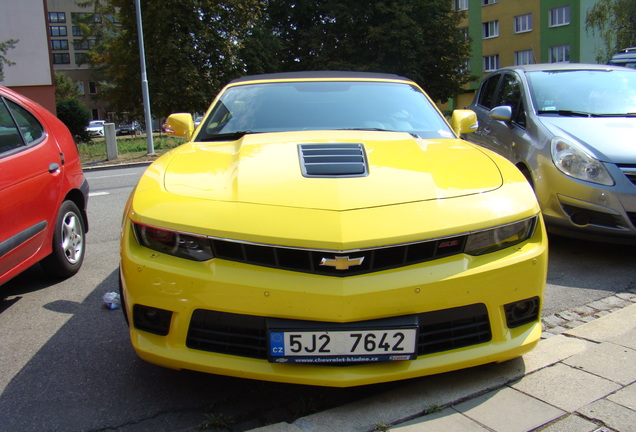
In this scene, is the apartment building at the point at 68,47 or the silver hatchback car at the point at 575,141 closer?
the silver hatchback car at the point at 575,141

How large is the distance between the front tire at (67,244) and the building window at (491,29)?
47711 millimetres

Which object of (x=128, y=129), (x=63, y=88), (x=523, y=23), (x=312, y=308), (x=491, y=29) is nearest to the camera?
(x=312, y=308)

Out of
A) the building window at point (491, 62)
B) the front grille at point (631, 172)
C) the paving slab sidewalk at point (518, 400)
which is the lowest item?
the paving slab sidewalk at point (518, 400)

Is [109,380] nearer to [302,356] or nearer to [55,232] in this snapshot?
[302,356]

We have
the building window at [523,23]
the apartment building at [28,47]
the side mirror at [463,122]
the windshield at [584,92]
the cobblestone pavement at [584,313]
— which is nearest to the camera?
the cobblestone pavement at [584,313]

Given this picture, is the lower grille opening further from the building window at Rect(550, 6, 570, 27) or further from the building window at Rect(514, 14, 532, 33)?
the building window at Rect(514, 14, 532, 33)

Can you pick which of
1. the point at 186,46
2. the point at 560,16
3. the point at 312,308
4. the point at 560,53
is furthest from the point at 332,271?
the point at 560,16

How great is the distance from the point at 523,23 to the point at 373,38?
16732mm

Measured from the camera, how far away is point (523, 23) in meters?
45.4

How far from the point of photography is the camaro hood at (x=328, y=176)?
104 inches

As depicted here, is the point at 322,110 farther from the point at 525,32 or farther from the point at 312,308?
the point at 525,32

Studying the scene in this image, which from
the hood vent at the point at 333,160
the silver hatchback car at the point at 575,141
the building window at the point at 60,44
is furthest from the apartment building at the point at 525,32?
the building window at the point at 60,44

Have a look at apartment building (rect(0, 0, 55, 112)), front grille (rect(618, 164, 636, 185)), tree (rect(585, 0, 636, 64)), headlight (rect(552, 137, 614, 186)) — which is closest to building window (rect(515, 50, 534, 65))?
A: tree (rect(585, 0, 636, 64))

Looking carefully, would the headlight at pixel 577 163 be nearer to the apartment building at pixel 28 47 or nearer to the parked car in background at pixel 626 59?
the parked car in background at pixel 626 59
